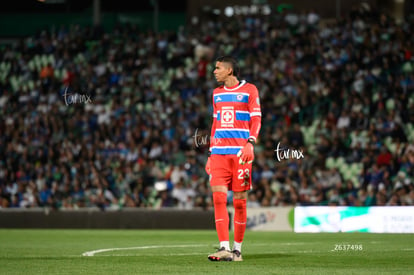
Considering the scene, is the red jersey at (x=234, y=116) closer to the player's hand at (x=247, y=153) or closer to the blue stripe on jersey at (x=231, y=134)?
the blue stripe on jersey at (x=231, y=134)

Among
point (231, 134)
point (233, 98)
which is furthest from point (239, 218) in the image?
point (233, 98)

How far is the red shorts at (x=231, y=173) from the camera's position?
403 inches

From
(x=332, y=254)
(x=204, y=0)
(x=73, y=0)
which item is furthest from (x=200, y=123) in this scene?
(x=332, y=254)

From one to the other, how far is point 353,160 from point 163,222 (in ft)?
18.7

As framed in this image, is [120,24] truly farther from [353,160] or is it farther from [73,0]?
[353,160]

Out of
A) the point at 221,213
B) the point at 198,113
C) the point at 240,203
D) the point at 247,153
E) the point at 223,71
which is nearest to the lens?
the point at 247,153

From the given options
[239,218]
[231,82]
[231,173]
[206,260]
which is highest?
[231,82]

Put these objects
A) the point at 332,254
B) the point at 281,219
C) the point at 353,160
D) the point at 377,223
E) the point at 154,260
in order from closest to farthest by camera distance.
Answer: the point at 154,260
the point at 332,254
the point at 377,223
the point at 281,219
the point at 353,160

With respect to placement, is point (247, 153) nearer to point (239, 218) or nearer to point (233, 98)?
point (233, 98)

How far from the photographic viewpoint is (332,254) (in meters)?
11.2

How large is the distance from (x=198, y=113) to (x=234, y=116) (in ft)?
56.7

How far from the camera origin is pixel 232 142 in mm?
10297

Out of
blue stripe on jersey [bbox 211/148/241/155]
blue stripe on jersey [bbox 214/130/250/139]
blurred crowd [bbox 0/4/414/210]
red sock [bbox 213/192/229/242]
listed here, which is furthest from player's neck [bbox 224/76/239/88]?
blurred crowd [bbox 0/4/414/210]

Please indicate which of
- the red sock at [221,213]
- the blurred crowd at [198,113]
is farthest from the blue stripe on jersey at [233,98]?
the blurred crowd at [198,113]
